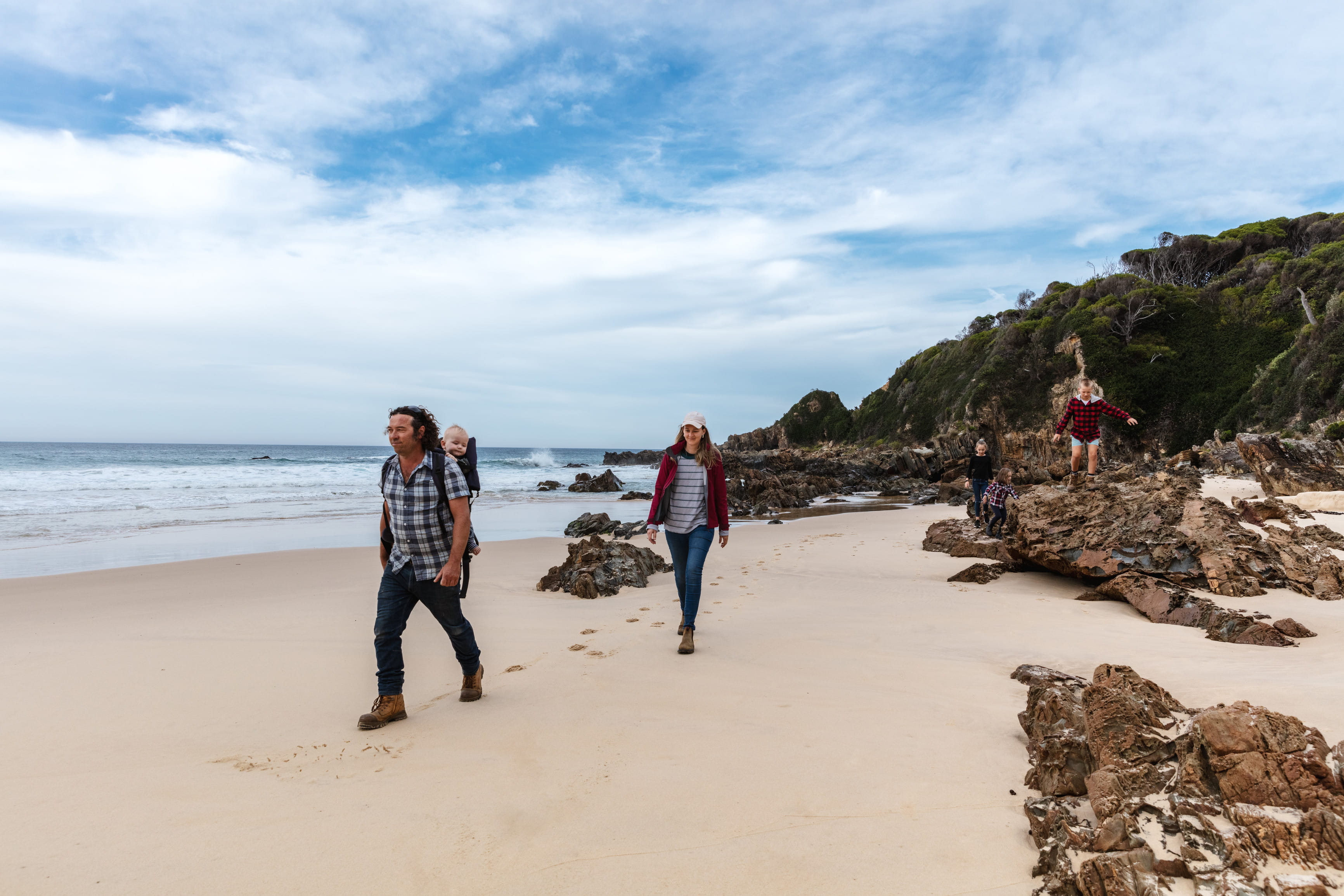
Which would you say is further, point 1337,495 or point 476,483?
point 1337,495

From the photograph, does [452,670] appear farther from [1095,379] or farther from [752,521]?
[1095,379]

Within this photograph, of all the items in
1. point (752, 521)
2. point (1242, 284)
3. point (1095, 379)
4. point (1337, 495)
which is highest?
point (1242, 284)

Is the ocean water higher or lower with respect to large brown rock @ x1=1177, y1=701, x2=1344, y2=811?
lower

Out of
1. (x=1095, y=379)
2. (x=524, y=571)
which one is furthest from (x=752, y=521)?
(x=1095, y=379)

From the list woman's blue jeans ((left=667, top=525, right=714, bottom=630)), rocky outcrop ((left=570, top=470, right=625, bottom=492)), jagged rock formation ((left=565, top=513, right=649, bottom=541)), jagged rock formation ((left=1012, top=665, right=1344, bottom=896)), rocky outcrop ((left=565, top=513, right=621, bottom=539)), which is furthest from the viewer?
rocky outcrop ((left=570, top=470, right=625, bottom=492))

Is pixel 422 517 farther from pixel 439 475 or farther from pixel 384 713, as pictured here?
pixel 384 713

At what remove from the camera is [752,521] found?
1791 centimetres

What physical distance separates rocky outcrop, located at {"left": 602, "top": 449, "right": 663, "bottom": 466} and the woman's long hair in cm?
6476

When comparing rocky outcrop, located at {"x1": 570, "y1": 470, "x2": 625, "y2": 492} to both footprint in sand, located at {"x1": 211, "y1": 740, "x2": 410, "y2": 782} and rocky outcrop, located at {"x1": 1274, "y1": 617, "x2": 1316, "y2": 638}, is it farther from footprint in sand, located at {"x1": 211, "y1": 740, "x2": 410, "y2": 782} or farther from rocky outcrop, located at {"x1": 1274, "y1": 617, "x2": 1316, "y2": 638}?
footprint in sand, located at {"x1": 211, "y1": 740, "x2": 410, "y2": 782}

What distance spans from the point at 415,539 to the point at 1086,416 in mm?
10601

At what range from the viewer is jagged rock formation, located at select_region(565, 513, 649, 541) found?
14.3m

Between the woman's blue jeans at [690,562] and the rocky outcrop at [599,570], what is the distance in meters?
2.09

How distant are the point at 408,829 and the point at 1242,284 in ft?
173

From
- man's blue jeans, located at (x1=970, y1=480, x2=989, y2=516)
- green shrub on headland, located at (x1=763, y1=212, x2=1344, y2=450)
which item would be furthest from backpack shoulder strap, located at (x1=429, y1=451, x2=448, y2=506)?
green shrub on headland, located at (x1=763, y1=212, x2=1344, y2=450)
